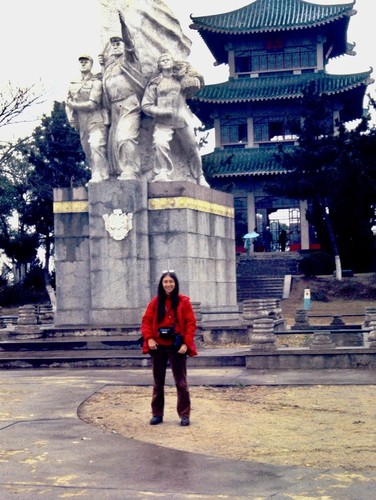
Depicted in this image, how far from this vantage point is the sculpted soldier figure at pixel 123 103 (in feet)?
50.9

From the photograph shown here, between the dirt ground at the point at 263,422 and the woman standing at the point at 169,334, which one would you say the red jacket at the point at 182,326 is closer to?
the woman standing at the point at 169,334

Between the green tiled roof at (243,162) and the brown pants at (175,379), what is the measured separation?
3488 cm

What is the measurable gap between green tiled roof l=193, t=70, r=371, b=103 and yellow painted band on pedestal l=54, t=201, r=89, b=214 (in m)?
29.5

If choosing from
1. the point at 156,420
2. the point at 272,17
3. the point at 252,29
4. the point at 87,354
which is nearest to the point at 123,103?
the point at 87,354

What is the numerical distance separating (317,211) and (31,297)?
46.3 ft

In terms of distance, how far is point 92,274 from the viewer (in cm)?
1508

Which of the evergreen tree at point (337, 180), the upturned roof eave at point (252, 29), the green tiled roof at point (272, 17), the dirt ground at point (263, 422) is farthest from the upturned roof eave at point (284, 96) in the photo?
the dirt ground at point (263, 422)

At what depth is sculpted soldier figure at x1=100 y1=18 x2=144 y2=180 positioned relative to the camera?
15.5m

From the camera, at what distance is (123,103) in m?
15.7

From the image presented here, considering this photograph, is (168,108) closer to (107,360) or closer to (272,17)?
(107,360)

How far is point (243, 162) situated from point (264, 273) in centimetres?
835

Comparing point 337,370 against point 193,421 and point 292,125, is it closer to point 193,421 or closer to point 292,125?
point 193,421

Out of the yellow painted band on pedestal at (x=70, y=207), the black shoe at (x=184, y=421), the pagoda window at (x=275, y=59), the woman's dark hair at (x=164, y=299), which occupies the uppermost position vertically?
the pagoda window at (x=275, y=59)

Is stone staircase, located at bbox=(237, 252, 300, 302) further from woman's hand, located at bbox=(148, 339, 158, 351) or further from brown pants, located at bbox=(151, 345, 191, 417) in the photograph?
woman's hand, located at bbox=(148, 339, 158, 351)
